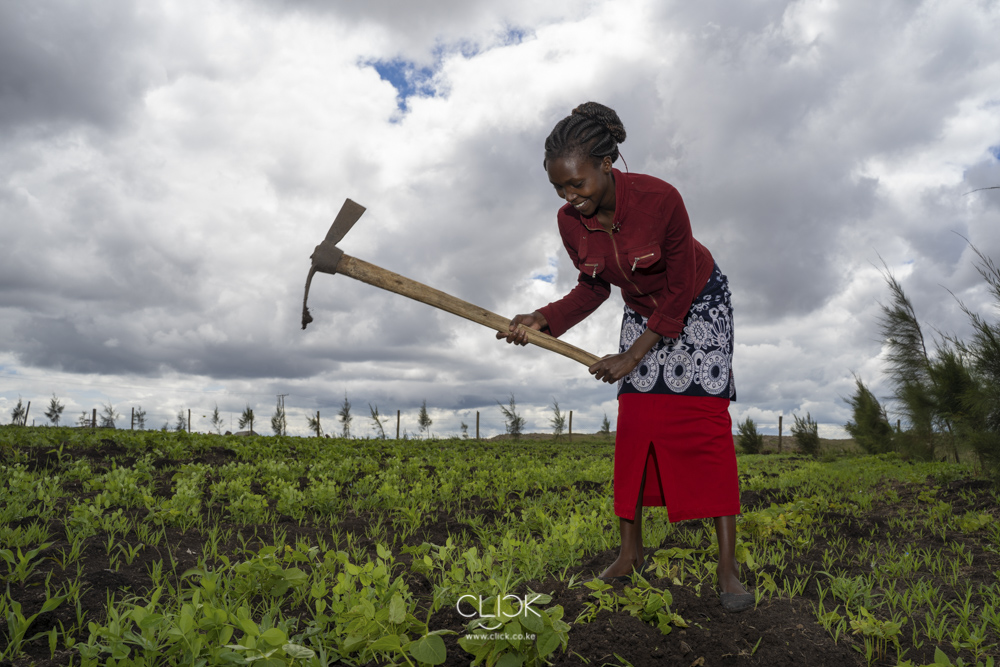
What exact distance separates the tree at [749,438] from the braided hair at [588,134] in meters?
20.2

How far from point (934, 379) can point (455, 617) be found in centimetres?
780

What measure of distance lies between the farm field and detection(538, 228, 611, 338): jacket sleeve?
1172mm

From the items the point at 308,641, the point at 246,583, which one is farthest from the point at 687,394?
the point at 246,583

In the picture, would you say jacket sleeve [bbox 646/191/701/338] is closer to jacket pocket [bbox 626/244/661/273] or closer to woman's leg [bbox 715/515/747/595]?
jacket pocket [bbox 626/244/661/273]

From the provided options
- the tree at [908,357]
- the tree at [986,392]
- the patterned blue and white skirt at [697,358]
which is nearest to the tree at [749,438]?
the tree at [908,357]

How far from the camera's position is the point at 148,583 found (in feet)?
9.35

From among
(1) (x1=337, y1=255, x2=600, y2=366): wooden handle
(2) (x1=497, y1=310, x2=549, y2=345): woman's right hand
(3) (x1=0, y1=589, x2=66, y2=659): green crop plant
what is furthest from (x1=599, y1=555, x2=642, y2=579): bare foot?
(3) (x1=0, y1=589, x2=66, y2=659): green crop plant

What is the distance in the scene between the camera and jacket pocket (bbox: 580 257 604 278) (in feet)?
10.3

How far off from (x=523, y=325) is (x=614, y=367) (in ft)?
2.19

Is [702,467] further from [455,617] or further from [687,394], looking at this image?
[455,617]

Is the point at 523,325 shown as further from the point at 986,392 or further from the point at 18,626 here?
the point at 986,392

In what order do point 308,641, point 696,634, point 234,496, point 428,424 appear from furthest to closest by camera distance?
point 428,424 < point 234,496 < point 696,634 < point 308,641

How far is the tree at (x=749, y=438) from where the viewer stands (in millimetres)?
20906

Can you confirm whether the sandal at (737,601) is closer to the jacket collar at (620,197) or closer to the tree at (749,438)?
the jacket collar at (620,197)
